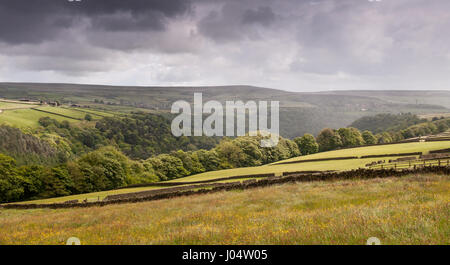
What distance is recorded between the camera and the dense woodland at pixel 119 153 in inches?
2616

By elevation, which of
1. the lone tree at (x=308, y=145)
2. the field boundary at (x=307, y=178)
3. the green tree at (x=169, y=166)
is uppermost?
the field boundary at (x=307, y=178)

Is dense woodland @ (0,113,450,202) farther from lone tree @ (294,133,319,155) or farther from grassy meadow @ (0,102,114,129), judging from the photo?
grassy meadow @ (0,102,114,129)

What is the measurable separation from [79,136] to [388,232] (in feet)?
538

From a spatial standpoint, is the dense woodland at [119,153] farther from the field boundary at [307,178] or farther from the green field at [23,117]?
the field boundary at [307,178]

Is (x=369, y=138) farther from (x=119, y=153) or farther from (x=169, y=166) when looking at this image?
(x=119, y=153)

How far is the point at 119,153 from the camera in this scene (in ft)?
303

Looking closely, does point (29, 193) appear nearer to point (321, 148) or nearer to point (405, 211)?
point (405, 211)

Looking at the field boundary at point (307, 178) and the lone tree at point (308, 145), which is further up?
the field boundary at point (307, 178)

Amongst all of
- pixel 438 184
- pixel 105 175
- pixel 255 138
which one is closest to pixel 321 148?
pixel 255 138

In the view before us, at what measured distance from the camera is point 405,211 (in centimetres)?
1024

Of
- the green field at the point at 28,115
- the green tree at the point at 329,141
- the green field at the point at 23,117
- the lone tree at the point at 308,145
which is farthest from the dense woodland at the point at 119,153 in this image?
the green field at the point at 28,115

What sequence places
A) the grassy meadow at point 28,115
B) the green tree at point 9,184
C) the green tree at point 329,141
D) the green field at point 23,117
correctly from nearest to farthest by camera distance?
the green tree at point 9,184 < the green tree at point 329,141 < the green field at point 23,117 < the grassy meadow at point 28,115

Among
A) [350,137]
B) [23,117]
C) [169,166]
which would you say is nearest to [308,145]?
[350,137]

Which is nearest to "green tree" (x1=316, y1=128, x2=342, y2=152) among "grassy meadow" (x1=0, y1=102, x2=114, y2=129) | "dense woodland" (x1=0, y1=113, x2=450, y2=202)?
"dense woodland" (x1=0, y1=113, x2=450, y2=202)
